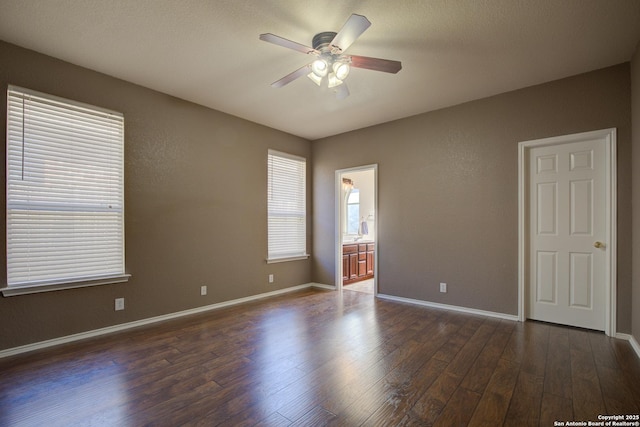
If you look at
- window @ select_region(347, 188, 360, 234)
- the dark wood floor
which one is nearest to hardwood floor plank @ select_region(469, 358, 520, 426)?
the dark wood floor

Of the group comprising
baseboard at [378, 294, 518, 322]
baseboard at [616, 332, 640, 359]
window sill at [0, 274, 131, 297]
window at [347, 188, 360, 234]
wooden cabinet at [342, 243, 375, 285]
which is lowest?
baseboard at [378, 294, 518, 322]

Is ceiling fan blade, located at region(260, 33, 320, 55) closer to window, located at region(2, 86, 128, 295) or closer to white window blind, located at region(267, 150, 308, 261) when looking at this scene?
window, located at region(2, 86, 128, 295)

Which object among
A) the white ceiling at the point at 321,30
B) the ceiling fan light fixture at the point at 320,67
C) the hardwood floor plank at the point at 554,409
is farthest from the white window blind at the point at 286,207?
the hardwood floor plank at the point at 554,409

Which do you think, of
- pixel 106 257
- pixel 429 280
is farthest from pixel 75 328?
pixel 429 280

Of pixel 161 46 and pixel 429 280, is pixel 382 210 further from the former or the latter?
pixel 161 46

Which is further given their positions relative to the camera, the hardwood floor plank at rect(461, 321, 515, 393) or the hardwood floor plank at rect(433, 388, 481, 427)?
the hardwood floor plank at rect(461, 321, 515, 393)

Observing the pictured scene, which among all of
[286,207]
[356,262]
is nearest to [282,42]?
[286,207]

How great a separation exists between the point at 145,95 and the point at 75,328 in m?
2.64

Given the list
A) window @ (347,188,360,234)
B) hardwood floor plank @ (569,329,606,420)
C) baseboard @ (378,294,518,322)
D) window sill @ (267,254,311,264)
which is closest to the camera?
hardwood floor plank @ (569,329,606,420)

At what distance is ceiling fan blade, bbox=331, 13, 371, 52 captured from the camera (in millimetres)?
1858

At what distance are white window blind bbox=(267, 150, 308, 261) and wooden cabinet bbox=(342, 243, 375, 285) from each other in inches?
31.7

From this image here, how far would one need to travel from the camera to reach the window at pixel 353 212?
24.1 ft

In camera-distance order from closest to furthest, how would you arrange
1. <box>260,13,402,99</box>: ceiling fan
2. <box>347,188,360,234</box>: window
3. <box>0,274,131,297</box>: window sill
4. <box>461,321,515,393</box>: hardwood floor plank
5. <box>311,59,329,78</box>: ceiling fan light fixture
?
<box>461,321,515,393</box>: hardwood floor plank
<box>260,13,402,99</box>: ceiling fan
<box>311,59,329,78</box>: ceiling fan light fixture
<box>0,274,131,297</box>: window sill
<box>347,188,360,234</box>: window

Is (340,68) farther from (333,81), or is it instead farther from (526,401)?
(526,401)
